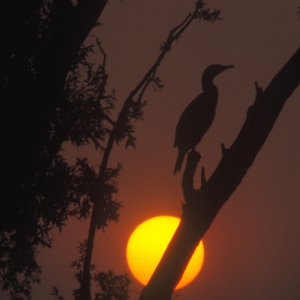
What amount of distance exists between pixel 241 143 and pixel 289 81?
612mm

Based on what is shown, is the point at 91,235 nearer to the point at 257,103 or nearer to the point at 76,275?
the point at 76,275

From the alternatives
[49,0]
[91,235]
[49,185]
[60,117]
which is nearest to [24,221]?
[49,185]

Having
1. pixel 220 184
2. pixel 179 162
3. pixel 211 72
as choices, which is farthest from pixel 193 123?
pixel 220 184

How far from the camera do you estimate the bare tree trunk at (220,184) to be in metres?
3.32

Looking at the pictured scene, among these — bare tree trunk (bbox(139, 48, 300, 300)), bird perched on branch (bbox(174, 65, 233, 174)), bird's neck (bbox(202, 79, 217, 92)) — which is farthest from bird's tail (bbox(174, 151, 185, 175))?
bare tree trunk (bbox(139, 48, 300, 300))

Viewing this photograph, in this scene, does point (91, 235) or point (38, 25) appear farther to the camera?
point (38, 25)

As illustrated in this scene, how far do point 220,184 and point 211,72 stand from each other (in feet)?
15.9

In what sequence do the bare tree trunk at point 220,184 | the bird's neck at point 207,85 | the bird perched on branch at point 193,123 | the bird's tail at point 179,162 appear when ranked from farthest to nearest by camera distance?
the bird's neck at point 207,85, the bird perched on branch at point 193,123, the bird's tail at point 179,162, the bare tree trunk at point 220,184

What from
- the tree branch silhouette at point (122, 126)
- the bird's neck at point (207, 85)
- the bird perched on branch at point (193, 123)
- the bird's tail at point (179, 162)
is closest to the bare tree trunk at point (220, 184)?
the tree branch silhouette at point (122, 126)

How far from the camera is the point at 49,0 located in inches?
279

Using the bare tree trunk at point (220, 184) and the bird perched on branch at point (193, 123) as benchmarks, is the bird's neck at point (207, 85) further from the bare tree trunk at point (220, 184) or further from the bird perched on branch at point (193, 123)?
the bare tree trunk at point (220, 184)

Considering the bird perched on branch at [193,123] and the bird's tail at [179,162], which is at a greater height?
the bird perched on branch at [193,123]

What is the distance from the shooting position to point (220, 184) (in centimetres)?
347

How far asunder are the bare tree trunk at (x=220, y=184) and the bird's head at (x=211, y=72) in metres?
4.06
